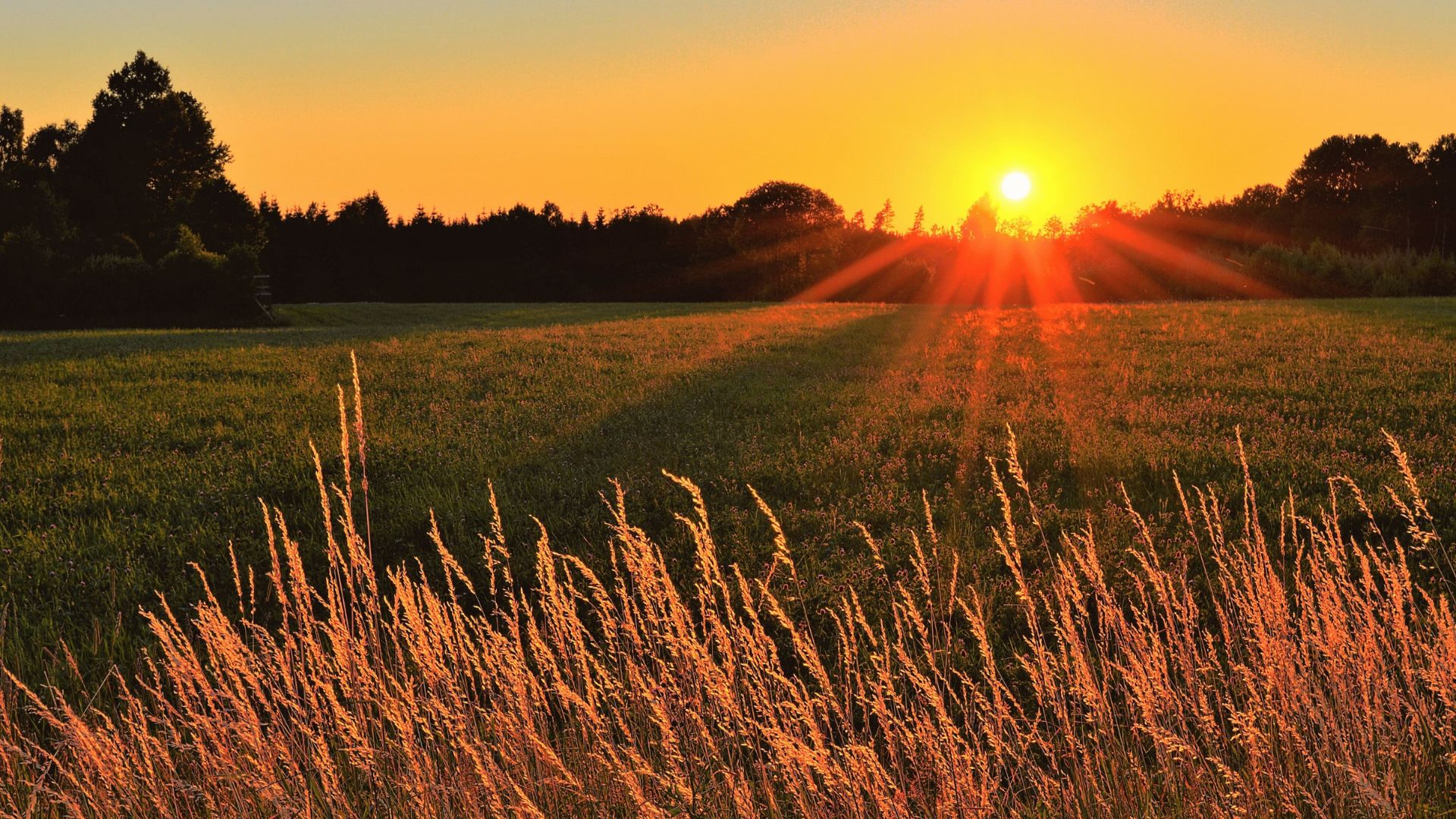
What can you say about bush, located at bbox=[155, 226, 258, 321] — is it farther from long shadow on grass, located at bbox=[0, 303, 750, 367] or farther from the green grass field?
the green grass field

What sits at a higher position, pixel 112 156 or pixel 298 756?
pixel 112 156

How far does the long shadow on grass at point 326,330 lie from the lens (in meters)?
15.7

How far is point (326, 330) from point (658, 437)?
1826 centimetres

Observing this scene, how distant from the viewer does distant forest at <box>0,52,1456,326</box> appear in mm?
32812

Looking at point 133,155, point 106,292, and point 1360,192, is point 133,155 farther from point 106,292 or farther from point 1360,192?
point 1360,192

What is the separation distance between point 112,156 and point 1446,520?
179 feet

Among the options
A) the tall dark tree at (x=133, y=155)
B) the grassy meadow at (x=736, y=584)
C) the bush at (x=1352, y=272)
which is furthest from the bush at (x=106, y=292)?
the bush at (x=1352, y=272)

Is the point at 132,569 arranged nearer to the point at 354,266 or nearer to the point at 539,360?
the point at 539,360

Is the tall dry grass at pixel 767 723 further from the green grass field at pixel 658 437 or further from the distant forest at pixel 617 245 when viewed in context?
the distant forest at pixel 617 245

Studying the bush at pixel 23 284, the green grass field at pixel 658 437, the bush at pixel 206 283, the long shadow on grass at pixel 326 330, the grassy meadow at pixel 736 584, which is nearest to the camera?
the grassy meadow at pixel 736 584

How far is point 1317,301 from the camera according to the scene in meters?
24.7

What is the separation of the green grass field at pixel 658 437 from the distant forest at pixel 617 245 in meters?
18.9

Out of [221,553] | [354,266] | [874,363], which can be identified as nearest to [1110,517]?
[221,553]

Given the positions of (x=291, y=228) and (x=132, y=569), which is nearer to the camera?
Result: (x=132, y=569)
